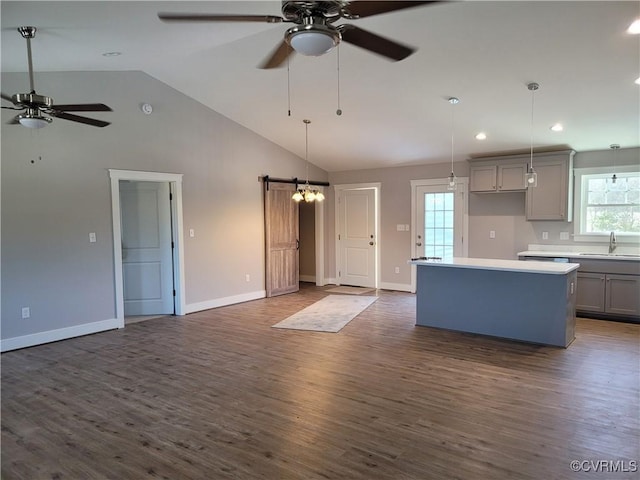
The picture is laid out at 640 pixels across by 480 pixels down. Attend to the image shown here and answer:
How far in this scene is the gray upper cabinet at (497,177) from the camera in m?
6.44

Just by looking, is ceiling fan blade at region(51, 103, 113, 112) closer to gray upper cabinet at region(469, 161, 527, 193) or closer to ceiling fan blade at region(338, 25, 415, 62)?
ceiling fan blade at region(338, 25, 415, 62)

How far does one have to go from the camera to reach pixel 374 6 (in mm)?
2156

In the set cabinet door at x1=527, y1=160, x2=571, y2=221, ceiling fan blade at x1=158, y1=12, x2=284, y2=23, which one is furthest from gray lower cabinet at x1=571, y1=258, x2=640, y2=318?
ceiling fan blade at x1=158, y1=12, x2=284, y2=23

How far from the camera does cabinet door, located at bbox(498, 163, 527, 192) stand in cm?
641

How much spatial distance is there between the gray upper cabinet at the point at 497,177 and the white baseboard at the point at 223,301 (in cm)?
413

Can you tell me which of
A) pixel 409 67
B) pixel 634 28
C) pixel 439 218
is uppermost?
pixel 409 67

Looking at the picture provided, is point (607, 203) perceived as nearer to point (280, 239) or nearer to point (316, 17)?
point (280, 239)

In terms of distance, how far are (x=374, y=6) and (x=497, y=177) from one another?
5.18 m

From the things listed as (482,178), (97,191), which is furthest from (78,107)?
(482,178)

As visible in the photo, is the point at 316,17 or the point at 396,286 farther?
the point at 396,286

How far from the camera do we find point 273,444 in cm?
267

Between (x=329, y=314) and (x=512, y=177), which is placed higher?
(x=512, y=177)

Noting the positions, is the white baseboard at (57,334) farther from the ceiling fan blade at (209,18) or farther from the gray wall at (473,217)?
the gray wall at (473,217)

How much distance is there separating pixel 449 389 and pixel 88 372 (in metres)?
3.36
